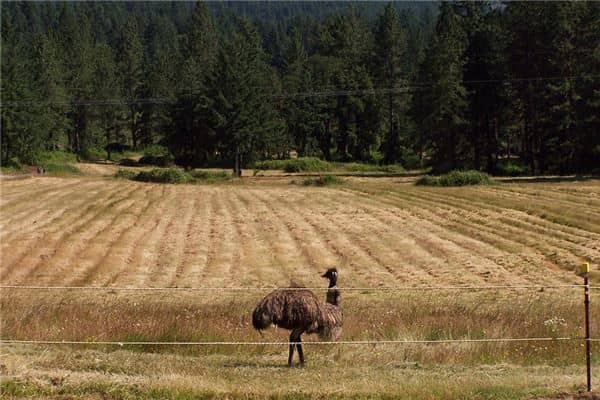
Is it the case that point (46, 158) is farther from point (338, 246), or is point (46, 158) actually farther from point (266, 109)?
point (338, 246)

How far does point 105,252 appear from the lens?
89.3 feet

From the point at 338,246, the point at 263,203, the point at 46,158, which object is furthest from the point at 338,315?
the point at 46,158

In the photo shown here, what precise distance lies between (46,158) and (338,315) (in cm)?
7894

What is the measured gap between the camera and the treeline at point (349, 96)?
2266 inches

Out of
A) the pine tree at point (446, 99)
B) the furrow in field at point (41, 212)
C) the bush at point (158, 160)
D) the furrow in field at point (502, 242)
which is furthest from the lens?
the bush at point (158, 160)

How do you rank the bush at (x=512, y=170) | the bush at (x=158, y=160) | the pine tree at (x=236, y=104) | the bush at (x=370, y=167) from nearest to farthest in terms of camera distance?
the bush at (x=512, y=170) → the pine tree at (x=236, y=104) → the bush at (x=370, y=167) → the bush at (x=158, y=160)

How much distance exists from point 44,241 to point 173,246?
4762 mm

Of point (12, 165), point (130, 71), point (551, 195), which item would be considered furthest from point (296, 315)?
point (130, 71)

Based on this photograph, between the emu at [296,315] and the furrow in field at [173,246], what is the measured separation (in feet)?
39.4

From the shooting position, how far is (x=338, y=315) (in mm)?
11000

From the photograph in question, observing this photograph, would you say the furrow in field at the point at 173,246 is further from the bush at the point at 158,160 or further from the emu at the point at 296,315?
the bush at the point at 158,160

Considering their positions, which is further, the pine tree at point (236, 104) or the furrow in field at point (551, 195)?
the pine tree at point (236, 104)

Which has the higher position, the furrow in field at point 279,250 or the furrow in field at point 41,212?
the furrow in field at point 41,212

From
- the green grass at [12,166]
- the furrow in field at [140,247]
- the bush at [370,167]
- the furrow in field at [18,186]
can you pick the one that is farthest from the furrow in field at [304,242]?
the bush at [370,167]
